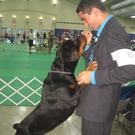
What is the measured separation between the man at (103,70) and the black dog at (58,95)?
23 cm

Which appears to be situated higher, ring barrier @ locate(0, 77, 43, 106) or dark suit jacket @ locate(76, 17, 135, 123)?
dark suit jacket @ locate(76, 17, 135, 123)

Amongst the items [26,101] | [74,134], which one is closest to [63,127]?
[74,134]

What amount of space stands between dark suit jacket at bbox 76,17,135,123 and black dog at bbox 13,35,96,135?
22 cm

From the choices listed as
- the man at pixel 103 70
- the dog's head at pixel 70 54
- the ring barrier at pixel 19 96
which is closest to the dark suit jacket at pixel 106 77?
the man at pixel 103 70

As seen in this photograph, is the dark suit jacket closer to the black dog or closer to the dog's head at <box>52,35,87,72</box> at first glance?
the black dog

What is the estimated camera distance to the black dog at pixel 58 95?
5.29 ft

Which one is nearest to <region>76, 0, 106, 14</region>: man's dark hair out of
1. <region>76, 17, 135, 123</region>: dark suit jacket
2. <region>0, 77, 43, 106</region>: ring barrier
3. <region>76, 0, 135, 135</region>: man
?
<region>76, 0, 135, 135</region>: man

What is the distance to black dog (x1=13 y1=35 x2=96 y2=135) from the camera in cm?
161

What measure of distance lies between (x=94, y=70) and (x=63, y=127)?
76.4 inches

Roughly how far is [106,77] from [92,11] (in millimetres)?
497

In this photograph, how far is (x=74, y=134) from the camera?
2742 millimetres

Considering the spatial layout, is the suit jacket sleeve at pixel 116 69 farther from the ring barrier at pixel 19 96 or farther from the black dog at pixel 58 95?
the ring barrier at pixel 19 96

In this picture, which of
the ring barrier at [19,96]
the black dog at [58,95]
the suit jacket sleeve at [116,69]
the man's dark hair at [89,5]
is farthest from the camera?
the ring barrier at [19,96]

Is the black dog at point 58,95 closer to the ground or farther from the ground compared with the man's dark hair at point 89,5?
closer to the ground
